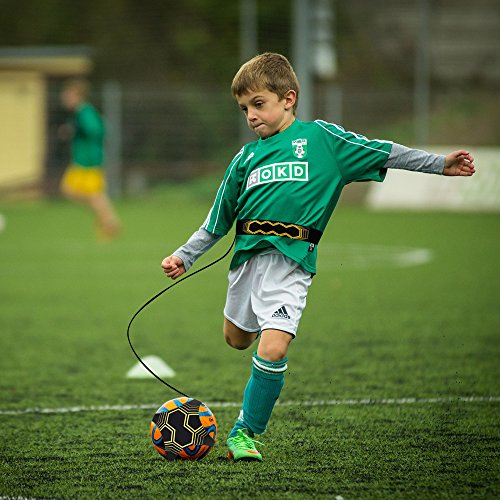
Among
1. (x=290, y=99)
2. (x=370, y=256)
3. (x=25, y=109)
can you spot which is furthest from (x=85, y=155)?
(x=290, y=99)

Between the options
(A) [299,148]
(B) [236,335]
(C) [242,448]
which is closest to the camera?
(C) [242,448]

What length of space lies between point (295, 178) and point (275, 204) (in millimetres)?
142

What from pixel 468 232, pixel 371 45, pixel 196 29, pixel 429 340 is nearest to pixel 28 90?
pixel 196 29

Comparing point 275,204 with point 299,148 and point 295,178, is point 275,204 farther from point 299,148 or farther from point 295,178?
point 299,148

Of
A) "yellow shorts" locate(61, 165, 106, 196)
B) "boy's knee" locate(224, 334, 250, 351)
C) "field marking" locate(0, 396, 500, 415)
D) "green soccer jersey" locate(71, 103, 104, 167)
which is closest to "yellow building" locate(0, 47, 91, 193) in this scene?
"green soccer jersey" locate(71, 103, 104, 167)

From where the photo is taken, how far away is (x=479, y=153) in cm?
2214

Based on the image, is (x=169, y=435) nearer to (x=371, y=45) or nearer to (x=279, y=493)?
(x=279, y=493)

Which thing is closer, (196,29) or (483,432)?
(483,432)

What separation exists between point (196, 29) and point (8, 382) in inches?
1100

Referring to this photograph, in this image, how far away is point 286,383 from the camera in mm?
6277

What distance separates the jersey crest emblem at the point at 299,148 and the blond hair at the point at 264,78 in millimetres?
206

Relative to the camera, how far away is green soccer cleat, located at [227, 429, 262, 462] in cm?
442

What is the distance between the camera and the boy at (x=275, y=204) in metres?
4.53

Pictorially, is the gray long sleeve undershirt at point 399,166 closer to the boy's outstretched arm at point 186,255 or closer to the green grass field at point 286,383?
the boy's outstretched arm at point 186,255
